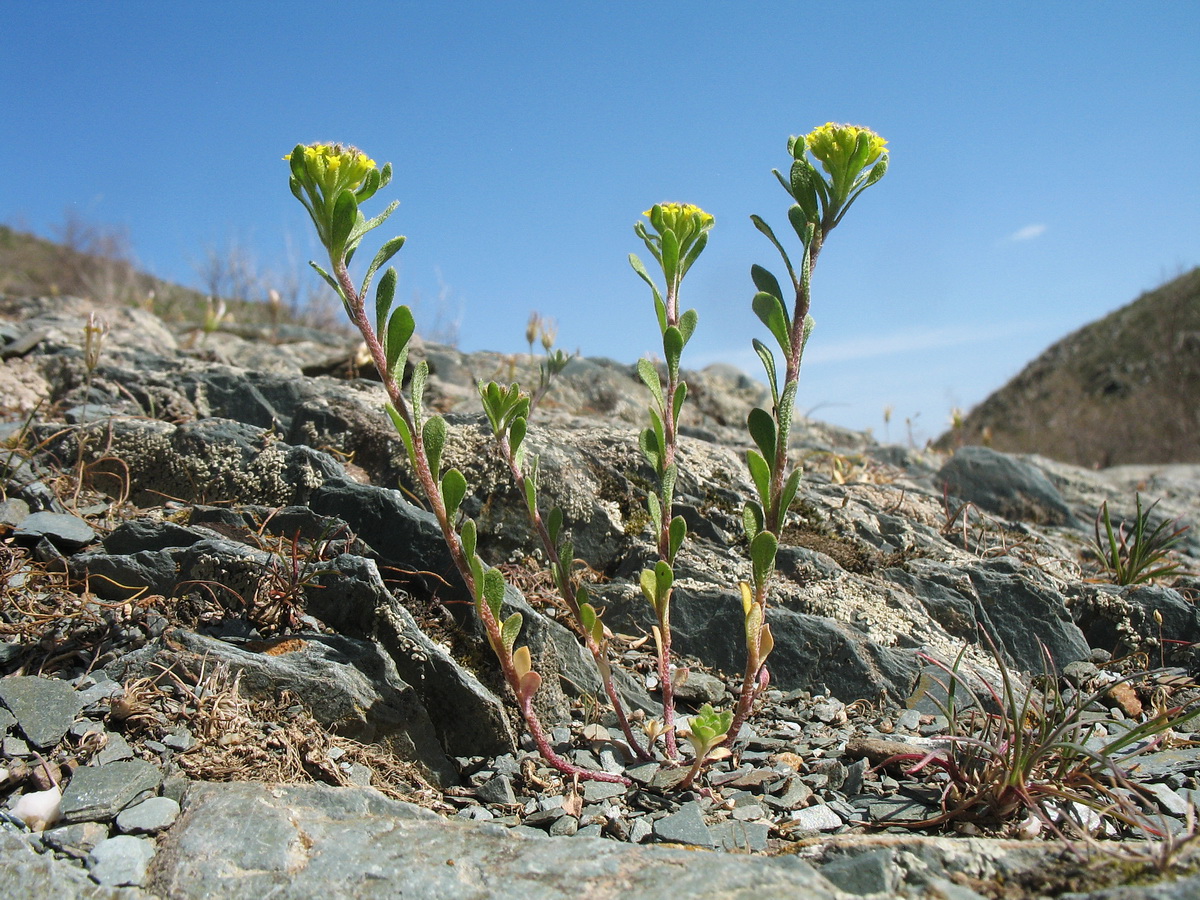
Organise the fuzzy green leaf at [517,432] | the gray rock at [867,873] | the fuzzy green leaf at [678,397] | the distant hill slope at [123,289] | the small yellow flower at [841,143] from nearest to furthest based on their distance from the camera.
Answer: the gray rock at [867,873] → the small yellow flower at [841,143] → the fuzzy green leaf at [517,432] → the fuzzy green leaf at [678,397] → the distant hill slope at [123,289]

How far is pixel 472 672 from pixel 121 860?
1019 millimetres

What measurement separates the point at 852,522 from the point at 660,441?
58.0 inches

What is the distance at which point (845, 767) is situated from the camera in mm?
2072

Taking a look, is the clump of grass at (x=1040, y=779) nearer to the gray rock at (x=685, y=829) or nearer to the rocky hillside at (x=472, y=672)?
the rocky hillside at (x=472, y=672)

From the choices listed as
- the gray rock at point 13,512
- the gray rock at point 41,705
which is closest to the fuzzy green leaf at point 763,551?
the gray rock at point 41,705

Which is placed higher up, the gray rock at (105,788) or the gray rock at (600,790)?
the gray rock at (105,788)

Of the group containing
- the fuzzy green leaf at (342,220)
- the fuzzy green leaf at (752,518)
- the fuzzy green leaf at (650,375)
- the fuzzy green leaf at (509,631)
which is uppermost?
the fuzzy green leaf at (342,220)

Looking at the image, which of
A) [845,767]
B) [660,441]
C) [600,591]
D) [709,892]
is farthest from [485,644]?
[709,892]

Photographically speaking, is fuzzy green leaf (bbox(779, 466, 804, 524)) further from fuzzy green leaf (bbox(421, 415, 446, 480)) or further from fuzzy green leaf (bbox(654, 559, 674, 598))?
fuzzy green leaf (bbox(421, 415, 446, 480))

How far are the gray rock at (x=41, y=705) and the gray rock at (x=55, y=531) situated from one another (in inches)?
26.7

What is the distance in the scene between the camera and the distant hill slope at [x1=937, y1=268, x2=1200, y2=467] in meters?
18.4

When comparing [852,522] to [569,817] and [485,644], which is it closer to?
[485,644]

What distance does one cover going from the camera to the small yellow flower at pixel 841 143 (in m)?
2.00

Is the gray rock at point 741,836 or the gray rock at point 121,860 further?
the gray rock at point 741,836
